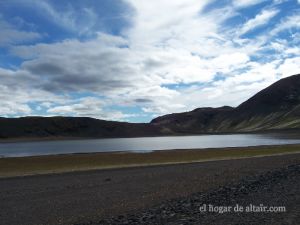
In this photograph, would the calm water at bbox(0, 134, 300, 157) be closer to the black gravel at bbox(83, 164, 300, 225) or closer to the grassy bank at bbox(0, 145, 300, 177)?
the grassy bank at bbox(0, 145, 300, 177)

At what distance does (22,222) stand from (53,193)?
747 cm

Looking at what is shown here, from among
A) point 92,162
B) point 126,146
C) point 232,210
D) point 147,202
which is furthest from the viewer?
point 126,146

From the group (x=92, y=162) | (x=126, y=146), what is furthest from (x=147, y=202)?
(x=126, y=146)

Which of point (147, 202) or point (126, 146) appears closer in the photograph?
point (147, 202)

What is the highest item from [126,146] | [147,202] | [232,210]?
[126,146]

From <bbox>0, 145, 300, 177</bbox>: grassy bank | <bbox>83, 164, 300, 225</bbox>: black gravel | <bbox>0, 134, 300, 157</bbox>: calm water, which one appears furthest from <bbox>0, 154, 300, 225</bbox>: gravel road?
<bbox>0, 134, 300, 157</bbox>: calm water

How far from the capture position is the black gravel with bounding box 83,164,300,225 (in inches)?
456

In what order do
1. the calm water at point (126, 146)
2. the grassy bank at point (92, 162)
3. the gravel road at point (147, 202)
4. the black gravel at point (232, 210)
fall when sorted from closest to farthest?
the black gravel at point (232, 210)
the gravel road at point (147, 202)
the grassy bank at point (92, 162)
the calm water at point (126, 146)

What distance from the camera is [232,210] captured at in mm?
12898

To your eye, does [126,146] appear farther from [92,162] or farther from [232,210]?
[232,210]

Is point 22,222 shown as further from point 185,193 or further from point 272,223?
point 272,223

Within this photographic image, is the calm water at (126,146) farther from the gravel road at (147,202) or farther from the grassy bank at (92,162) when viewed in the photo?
the gravel road at (147,202)

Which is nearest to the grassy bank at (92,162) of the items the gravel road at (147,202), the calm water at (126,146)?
the gravel road at (147,202)

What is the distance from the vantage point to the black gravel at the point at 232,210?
11.6 m
